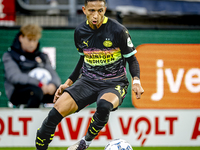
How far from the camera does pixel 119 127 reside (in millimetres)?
5395

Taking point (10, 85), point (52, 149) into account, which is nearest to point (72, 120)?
point (52, 149)

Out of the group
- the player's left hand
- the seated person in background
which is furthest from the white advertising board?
the player's left hand

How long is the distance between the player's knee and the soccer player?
0.05 feet

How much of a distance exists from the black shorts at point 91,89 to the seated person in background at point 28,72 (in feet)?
5.71

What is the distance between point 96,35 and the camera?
3.76 metres

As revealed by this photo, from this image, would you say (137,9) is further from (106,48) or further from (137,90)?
(137,90)

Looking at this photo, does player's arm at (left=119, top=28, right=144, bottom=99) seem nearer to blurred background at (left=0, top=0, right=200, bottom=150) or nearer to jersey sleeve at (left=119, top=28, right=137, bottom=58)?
jersey sleeve at (left=119, top=28, right=137, bottom=58)

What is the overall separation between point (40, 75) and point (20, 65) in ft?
1.27

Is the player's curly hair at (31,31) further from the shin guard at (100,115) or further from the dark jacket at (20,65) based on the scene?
the shin guard at (100,115)

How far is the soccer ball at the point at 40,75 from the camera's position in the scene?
5.61m

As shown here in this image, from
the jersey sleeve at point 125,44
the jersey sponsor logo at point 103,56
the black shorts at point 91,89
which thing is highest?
the jersey sleeve at point 125,44

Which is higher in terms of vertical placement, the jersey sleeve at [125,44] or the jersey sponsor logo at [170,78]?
the jersey sleeve at [125,44]

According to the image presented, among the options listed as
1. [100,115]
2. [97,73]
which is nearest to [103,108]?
[100,115]

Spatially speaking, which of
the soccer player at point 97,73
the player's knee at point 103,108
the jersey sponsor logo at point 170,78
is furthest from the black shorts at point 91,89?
the jersey sponsor logo at point 170,78
